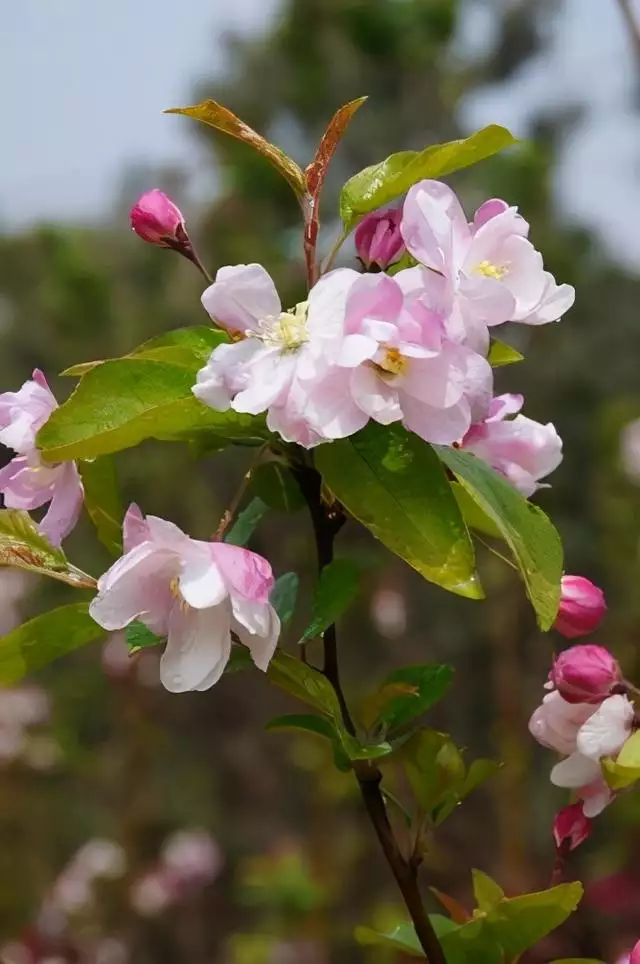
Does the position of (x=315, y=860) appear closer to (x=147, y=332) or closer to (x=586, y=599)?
(x=147, y=332)

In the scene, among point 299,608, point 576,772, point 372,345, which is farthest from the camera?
point 299,608

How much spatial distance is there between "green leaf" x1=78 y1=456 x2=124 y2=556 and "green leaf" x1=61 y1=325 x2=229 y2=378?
0.04 meters

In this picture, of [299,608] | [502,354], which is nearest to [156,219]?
[502,354]

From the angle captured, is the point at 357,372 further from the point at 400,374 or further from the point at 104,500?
the point at 104,500

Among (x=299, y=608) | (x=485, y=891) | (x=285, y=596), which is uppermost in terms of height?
(x=285, y=596)

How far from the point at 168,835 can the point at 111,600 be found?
2.59 meters

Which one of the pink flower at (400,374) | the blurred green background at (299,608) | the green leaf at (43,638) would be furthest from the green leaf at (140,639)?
the blurred green background at (299,608)

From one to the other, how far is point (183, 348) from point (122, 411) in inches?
1.7

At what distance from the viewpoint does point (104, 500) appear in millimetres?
409

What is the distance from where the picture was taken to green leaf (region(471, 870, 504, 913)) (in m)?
0.42

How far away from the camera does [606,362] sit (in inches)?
125

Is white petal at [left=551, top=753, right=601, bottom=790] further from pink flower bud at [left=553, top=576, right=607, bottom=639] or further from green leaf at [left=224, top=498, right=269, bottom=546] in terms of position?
green leaf at [left=224, top=498, right=269, bottom=546]

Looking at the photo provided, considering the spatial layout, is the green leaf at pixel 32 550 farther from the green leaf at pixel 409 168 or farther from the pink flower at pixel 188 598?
the green leaf at pixel 409 168

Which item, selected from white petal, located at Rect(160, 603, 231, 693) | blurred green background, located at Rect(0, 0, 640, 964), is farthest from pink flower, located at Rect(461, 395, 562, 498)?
blurred green background, located at Rect(0, 0, 640, 964)
